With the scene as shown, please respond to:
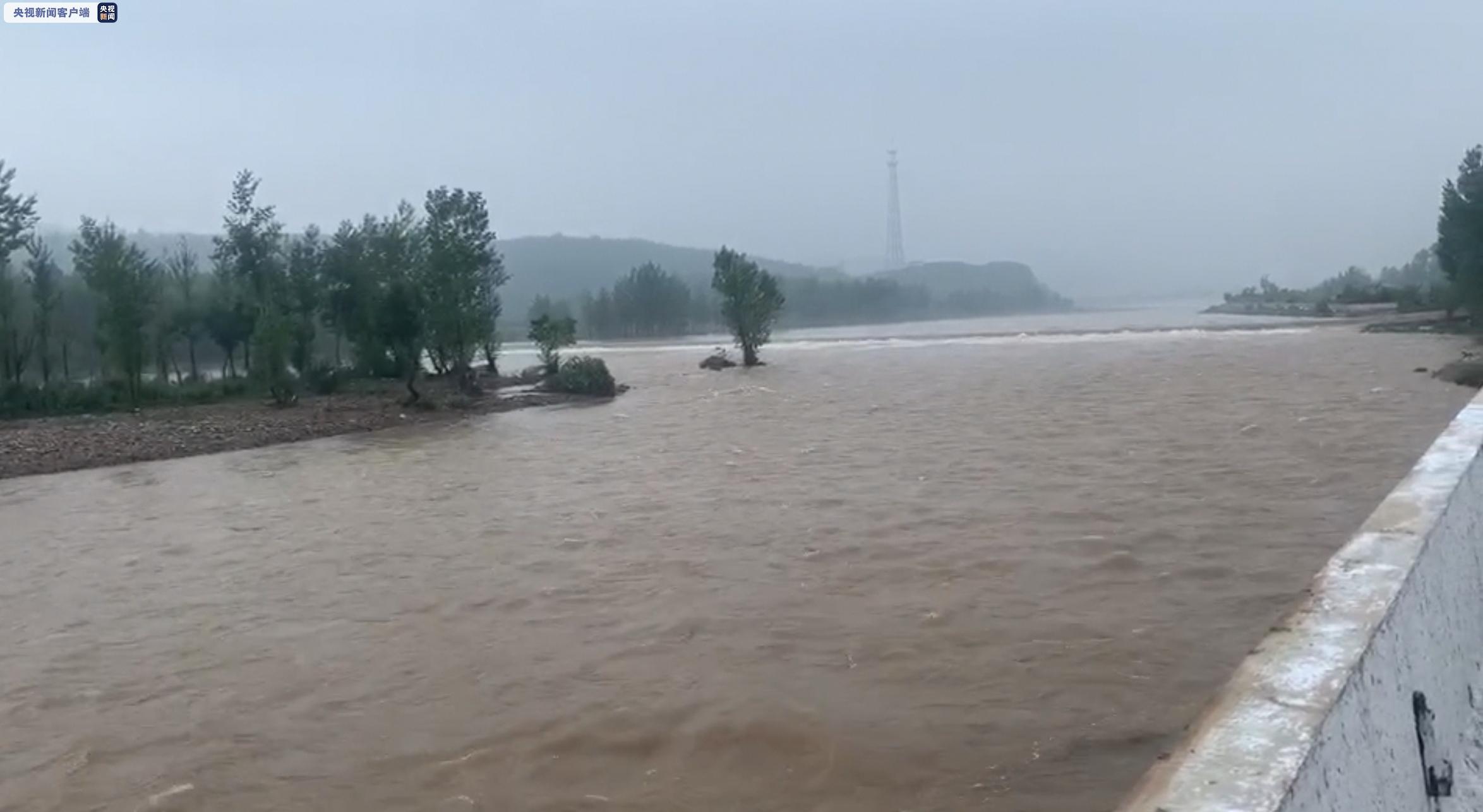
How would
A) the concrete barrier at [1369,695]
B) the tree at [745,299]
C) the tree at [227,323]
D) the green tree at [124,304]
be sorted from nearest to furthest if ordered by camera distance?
the concrete barrier at [1369,695] < the green tree at [124,304] < the tree at [227,323] < the tree at [745,299]

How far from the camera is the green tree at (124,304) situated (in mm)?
26141

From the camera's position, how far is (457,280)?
95.5ft

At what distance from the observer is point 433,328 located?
95.6 feet

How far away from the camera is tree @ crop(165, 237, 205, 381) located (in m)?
32.6

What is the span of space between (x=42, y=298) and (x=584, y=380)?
13.2 meters

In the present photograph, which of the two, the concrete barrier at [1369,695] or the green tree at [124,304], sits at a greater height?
the green tree at [124,304]

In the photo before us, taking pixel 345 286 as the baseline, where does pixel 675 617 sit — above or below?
below

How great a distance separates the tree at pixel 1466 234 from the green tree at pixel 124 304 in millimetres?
38911

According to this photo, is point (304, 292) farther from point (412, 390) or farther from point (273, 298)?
point (412, 390)

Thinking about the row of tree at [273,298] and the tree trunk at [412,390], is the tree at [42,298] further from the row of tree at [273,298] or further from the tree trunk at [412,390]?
the tree trunk at [412,390]

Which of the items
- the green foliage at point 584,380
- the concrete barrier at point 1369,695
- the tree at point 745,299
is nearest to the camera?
the concrete barrier at point 1369,695

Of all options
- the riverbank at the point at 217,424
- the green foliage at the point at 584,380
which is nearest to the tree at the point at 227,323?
the riverbank at the point at 217,424

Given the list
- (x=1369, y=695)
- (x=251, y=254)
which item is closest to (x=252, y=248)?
(x=251, y=254)

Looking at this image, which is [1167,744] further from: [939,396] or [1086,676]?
A: [939,396]
